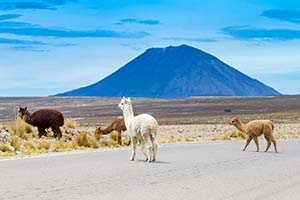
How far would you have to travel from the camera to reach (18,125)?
27.8 meters

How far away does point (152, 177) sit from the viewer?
14516mm

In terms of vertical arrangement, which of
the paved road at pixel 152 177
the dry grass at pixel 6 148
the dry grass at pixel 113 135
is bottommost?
the paved road at pixel 152 177

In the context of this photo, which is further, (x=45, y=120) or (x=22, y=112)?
(x=22, y=112)

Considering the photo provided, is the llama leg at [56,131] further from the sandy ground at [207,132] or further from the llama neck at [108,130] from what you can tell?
the sandy ground at [207,132]

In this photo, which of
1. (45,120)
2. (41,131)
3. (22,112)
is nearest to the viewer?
(45,120)

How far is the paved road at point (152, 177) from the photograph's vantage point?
11969 mm

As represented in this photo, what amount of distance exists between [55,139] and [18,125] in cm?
157

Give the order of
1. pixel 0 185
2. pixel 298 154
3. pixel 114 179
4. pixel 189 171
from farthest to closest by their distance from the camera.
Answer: pixel 298 154, pixel 189 171, pixel 114 179, pixel 0 185

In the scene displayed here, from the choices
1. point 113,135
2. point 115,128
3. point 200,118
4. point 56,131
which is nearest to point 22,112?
point 56,131

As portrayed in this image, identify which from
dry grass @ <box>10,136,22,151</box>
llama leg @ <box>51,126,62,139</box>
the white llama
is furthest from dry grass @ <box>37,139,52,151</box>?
the white llama

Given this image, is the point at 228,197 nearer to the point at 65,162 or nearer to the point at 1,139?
the point at 65,162

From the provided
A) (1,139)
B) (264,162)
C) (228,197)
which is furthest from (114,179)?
(1,139)

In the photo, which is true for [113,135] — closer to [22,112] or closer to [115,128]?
[115,128]

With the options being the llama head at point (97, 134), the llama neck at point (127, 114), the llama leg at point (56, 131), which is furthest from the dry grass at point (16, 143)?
the llama neck at point (127, 114)
